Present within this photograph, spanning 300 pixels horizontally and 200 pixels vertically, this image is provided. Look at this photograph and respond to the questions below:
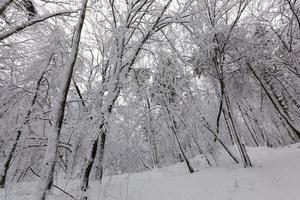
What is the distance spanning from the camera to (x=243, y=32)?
857cm

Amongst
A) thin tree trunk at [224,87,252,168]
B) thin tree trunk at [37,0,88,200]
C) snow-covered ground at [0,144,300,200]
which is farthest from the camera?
thin tree trunk at [224,87,252,168]

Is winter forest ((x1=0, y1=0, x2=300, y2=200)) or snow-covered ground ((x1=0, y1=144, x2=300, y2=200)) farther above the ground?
winter forest ((x1=0, y1=0, x2=300, y2=200))

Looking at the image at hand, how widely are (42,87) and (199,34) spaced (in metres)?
5.89

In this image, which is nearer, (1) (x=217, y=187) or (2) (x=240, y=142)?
(1) (x=217, y=187)

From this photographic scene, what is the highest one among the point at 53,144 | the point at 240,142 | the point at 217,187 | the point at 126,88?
the point at 126,88

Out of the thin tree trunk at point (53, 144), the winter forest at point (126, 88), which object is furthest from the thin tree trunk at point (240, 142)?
the thin tree trunk at point (53, 144)

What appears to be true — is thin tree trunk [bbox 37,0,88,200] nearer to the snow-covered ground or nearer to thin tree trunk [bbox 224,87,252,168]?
the snow-covered ground

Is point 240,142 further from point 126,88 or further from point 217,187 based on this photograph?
point 126,88

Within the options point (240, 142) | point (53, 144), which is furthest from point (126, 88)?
point (240, 142)

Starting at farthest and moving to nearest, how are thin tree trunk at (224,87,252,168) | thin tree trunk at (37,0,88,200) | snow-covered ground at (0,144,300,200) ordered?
thin tree trunk at (224,87,252,168), snow-covered ground at (0,144,300,200), thin tree trunk at (37,0,88,200)

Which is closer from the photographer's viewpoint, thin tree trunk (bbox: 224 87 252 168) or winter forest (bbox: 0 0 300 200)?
winter forest (bbox: 0 0 300 200)

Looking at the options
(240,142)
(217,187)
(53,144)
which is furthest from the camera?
(240,142)

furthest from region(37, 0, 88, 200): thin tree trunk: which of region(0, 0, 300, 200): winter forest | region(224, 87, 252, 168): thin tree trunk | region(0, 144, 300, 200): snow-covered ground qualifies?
region(224, 87, 252, 168): thin tree trunk

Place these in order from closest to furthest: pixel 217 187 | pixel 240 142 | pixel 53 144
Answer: pixel 53 144 < pixel 217 187 < pixel 240 142
